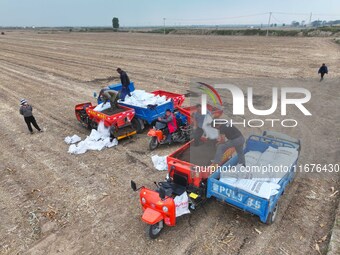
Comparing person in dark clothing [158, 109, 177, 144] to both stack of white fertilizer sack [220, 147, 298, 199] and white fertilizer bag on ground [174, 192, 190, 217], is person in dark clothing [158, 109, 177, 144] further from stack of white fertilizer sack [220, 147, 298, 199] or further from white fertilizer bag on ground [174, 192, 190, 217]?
white fertilizer bag on ground [174, 192, 190, 217]

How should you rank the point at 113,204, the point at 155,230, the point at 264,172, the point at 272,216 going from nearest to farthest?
the point at 155,230 → the point at 272,216 → the point at 264,172 → the point at 113,204

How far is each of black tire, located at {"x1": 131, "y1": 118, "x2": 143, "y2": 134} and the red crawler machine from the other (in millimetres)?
39

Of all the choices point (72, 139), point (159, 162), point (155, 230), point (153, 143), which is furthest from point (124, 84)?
point (155, 230)

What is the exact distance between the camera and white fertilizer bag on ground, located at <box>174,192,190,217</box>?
545 cm

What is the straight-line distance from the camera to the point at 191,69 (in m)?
22.0

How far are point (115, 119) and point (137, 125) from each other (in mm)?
1177

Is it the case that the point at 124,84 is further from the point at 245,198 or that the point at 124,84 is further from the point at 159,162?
the point at 245,198

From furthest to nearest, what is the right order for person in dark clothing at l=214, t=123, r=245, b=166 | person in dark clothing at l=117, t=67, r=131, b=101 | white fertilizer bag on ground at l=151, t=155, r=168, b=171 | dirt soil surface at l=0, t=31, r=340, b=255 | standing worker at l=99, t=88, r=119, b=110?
person in dark clothing at l=117, t=67, r=131, b=101 → standing worker at l=99, t=88, r=119, b=110 → white fertilizer bag on ground at l=151, t=155, r=168, b=171 → person in dark clothing at l=214, t=123, r=245, b=166 → dirt soil surface at l=0, t=31, r=340, b=255

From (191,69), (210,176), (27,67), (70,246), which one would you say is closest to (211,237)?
(210,176)

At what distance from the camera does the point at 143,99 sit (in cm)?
1075

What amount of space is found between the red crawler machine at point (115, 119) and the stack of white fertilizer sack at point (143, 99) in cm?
39

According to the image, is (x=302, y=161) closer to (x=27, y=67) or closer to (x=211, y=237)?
(x=211, y=237)

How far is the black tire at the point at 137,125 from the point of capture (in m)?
10.3

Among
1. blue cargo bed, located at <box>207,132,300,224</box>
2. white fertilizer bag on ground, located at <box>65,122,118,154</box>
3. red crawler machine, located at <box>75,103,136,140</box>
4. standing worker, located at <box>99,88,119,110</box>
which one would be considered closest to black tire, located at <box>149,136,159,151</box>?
red crawler machine, located at <box>75,103,136,140</box>
